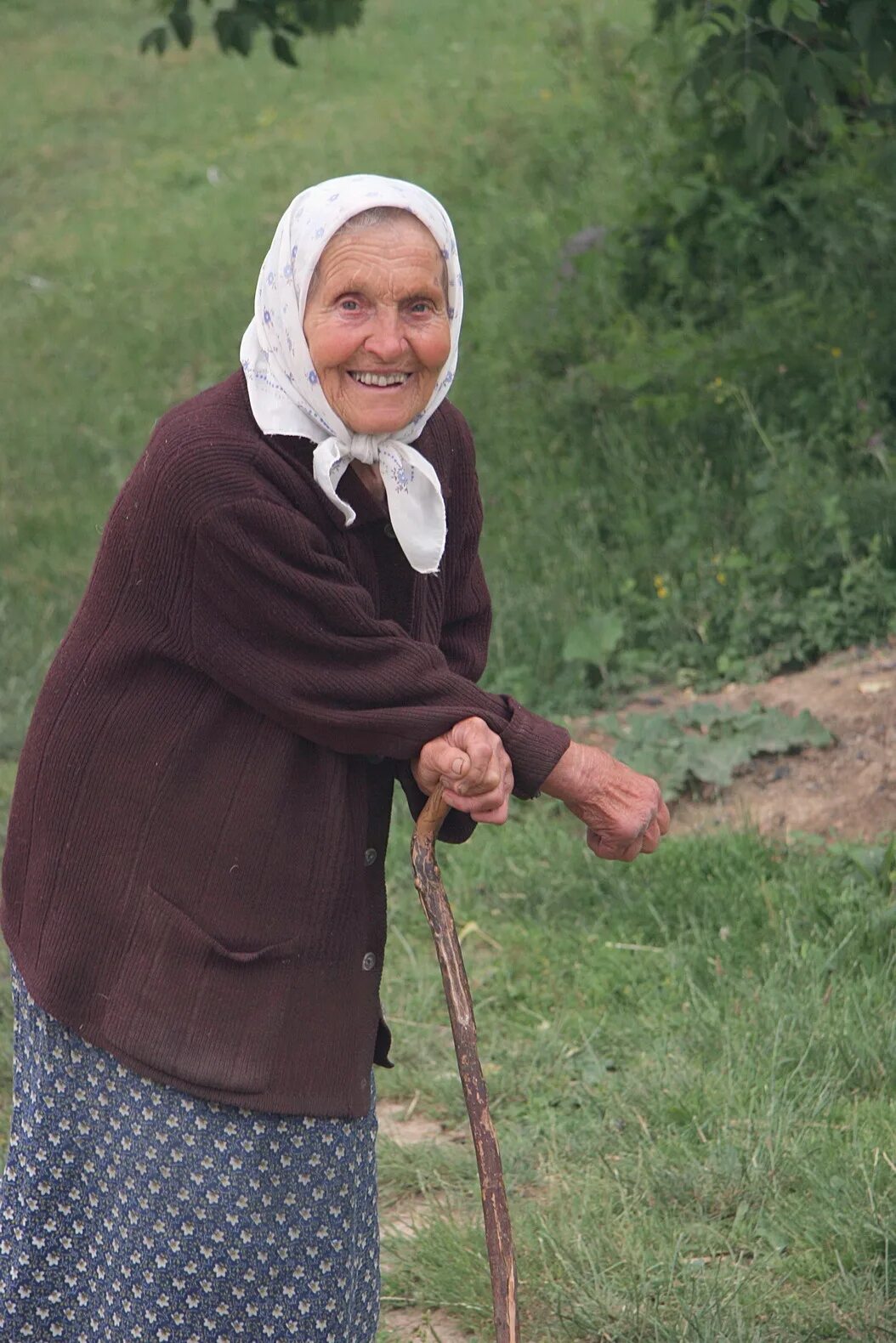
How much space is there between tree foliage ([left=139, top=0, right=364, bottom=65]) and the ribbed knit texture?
3960mm

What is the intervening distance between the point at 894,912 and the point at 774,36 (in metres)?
2.52

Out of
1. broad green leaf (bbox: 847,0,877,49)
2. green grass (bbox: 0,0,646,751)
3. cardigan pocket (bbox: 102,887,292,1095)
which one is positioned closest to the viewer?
cardigan pocket (bbox: 102,887,292,1095)

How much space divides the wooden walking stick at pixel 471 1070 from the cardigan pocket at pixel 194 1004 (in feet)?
0.67

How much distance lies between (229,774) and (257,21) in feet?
14.3

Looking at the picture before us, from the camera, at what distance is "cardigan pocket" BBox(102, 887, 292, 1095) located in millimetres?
2146

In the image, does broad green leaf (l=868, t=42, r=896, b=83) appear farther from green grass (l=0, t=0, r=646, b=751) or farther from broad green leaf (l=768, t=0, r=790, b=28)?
green grass (l=0, t=0, r=646, b=751)

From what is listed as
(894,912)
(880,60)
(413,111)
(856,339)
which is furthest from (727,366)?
(413,111)

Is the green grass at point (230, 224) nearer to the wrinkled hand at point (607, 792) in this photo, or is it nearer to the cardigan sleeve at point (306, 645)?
the wrinkled hand at point (607, 792)

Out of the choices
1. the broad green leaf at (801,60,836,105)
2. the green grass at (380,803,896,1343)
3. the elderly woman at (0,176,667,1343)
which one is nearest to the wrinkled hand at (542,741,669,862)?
the elderly woman at (0,176,667,1343)

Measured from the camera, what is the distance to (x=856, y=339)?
5.67m

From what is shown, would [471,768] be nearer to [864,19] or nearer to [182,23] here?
[864,19]

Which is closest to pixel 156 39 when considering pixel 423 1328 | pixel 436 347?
pixel 436 347

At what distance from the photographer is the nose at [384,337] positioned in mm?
2068

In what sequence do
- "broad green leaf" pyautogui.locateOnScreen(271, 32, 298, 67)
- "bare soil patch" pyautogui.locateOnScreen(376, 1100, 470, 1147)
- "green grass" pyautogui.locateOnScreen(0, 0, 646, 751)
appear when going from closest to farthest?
"bare soil patch" pyautogui.locateOnScreen(376, 1100, 470, 1147) < "broad green leaf" pyautogui.locateOnScreen(271, 32, 298, 67) < "green grass" pyautogui.locateOnScreen(0, 0, 646, 751)
